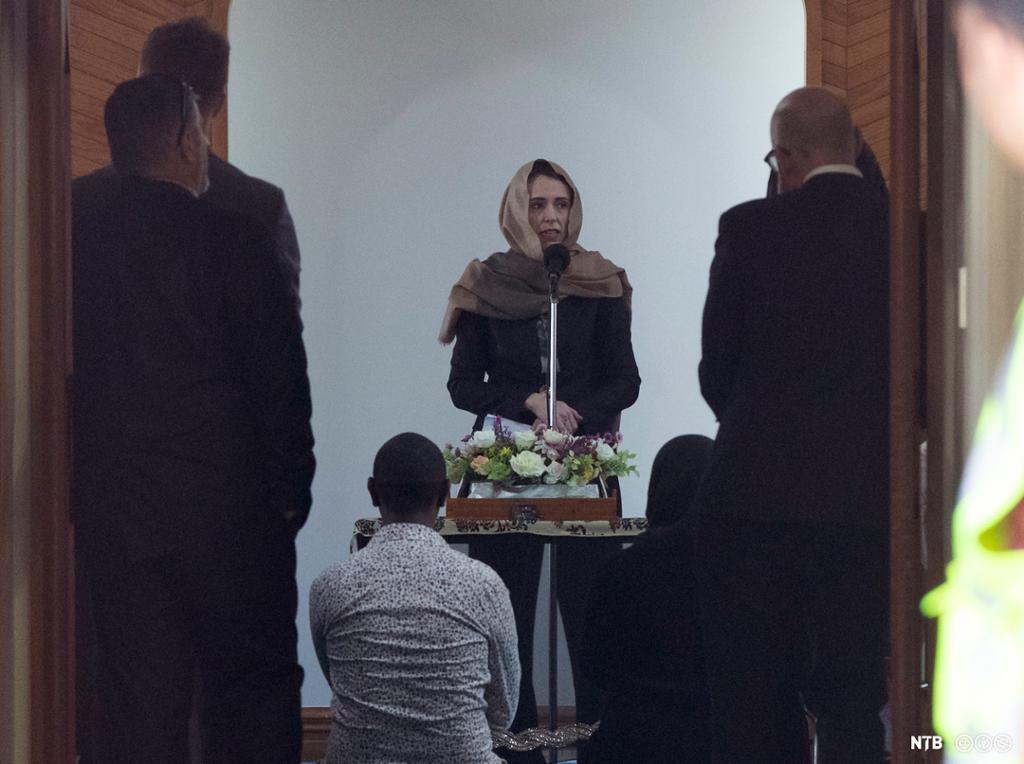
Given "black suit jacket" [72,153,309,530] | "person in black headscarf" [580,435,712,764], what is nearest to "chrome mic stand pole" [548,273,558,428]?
"person in black headscarf" [580,435,712,764]

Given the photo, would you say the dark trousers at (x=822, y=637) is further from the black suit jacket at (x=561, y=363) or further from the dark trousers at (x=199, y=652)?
the dark trousers at (x=199, y=652)

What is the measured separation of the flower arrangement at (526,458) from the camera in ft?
8.19

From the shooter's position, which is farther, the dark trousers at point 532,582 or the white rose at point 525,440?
the white rose at point 525,440

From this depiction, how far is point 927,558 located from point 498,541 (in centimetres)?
78

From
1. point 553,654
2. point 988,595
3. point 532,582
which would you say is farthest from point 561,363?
point 988,595

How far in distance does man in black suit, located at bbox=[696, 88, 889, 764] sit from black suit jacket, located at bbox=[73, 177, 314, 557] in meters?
0.78

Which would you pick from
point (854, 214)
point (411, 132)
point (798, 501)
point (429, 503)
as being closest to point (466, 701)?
point (429, 503)

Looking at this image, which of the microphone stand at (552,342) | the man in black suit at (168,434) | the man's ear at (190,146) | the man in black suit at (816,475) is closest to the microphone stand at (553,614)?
the microphone stand at (552,342)

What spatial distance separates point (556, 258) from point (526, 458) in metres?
0.40

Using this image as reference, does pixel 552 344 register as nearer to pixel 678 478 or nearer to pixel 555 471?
pixel 555 471

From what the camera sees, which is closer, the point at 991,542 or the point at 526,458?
the point at 991,542

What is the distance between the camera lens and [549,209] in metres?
2.63

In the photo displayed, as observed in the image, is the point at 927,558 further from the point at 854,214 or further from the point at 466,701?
the point at 466,701

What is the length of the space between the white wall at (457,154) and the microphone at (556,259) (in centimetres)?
8
